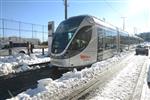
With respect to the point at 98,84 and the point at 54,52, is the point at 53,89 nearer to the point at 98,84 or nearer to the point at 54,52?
the point at 98,84

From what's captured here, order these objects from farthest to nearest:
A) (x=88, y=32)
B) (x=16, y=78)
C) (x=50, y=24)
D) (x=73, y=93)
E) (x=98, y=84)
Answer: (x=50, y=24) < (x=88, y=32) < (x=16, y=78) < (x=98, y=84) < (x=73, y=93)

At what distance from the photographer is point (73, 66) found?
48.0 ft

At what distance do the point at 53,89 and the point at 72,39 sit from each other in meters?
6.34

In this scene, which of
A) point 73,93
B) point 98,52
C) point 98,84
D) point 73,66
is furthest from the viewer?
point 98,52

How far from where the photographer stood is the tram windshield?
48.6 ft

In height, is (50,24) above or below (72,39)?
above

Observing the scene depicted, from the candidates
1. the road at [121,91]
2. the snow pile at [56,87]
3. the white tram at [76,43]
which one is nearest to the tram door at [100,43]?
the white tram at [76,43]

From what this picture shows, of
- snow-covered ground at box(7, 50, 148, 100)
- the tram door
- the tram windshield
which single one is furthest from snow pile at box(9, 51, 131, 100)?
the tram door

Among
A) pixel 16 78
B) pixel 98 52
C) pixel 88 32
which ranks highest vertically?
pixel 88 32

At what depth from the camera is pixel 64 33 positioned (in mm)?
15156

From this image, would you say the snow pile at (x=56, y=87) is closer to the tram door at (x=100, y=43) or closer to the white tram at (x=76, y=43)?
the white tram at (x=76, y=43)

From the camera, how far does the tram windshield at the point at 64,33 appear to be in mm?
14812

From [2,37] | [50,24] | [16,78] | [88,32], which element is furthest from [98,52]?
[2,37]

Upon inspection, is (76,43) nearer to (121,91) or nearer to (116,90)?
(116,90)
